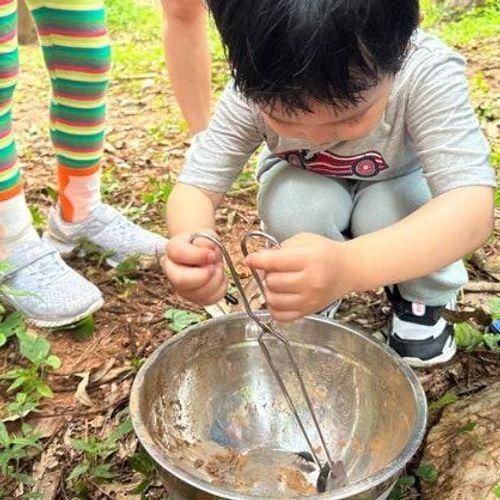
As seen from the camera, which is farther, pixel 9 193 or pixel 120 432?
pixel 9 193

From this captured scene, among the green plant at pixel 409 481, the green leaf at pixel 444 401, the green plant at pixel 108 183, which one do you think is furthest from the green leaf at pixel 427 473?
the green plant at pixel 108 183

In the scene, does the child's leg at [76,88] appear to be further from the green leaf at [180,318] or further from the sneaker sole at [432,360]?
the sneaker sole at [432,360]

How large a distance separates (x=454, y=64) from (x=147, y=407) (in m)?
0.72

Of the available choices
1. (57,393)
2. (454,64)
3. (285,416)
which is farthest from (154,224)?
(454,64)

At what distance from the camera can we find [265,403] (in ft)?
4.73

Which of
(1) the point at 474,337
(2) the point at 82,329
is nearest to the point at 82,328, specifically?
(2) the point at 82,329

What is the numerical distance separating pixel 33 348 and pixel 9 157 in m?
0.38

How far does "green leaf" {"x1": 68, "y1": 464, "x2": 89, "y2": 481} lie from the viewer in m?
1.34

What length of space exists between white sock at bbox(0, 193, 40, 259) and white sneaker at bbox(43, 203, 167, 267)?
0.61ft

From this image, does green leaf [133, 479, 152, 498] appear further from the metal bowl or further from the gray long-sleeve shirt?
the gray long-sleeve shirt

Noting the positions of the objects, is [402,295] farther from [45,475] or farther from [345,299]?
[45,475]

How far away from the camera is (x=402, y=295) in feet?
5.12

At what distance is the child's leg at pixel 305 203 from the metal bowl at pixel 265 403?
206mm

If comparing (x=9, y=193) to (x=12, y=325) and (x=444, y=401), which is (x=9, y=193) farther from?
(x=444, y=401)
